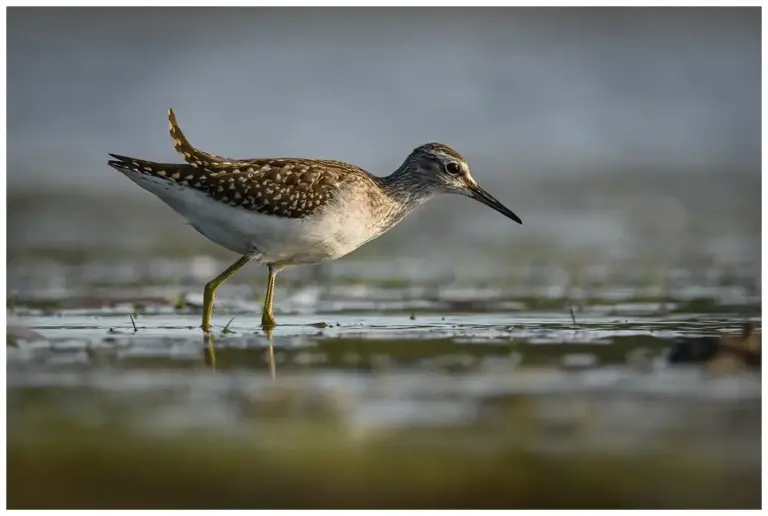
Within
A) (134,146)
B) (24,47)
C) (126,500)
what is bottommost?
(126,500)

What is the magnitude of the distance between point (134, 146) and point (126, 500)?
53.5 ft

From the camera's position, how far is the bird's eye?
11.7m

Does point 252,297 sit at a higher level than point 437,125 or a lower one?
lower

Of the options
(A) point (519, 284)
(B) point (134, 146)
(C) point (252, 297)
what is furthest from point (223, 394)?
(B) point (134, 146)

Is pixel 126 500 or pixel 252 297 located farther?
pixel 252 297

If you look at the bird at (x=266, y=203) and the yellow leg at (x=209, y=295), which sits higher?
the bird at (x=266, y=203)

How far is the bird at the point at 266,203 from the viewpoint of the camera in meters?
10.4

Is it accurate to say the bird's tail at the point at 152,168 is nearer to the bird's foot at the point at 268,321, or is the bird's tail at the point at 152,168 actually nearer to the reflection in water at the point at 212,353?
the bird's foot at the point at 268,321

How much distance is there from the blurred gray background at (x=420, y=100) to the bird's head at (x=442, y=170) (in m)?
6.28

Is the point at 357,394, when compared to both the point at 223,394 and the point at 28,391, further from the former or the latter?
the point at 28,391

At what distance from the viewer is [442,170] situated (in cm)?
1173

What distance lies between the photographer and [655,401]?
7.11m

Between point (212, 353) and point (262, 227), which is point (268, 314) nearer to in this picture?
point (262, 227)

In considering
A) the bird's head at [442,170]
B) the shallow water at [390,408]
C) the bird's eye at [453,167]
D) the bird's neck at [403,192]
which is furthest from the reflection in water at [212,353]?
the bird's eye at [453,167]
